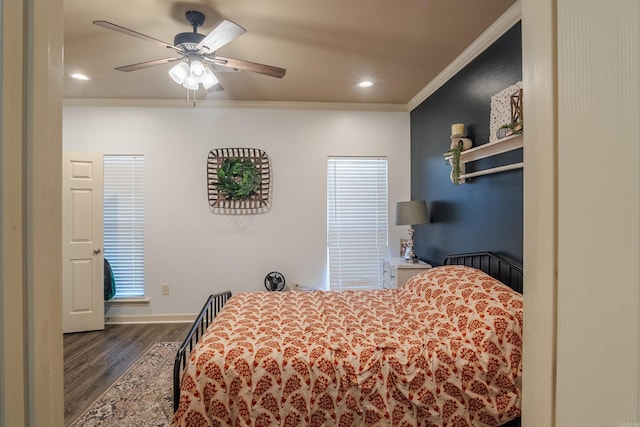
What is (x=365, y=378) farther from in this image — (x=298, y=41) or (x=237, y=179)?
(x=237, y=179)

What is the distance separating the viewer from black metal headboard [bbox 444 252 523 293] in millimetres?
2064

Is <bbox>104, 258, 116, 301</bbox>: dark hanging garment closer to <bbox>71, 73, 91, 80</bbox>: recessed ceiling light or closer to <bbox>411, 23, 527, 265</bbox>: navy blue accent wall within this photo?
<bbox>71, 73, 91, 80</bbox>: recessed ceiling light

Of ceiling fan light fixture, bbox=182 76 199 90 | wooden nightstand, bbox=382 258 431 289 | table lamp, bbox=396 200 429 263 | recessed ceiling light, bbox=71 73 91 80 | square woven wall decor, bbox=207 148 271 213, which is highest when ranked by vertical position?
recessed ceiling light, bbox=71 73 91 80

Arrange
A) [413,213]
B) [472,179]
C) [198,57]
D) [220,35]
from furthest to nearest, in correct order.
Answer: [413,213] → [472,179] → [198,57] → [220,35]

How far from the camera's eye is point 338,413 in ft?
4.90

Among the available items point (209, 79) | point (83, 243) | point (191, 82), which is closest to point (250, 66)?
point (209, 79)

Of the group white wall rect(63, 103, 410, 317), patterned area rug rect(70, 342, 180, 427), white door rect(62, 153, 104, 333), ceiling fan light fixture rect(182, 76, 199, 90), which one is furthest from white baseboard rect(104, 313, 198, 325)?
ceiling fan light fixture rect(182, 76, 199, 90)

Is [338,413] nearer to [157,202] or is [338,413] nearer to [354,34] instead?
[354,34]

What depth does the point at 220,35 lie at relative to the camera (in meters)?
1.89

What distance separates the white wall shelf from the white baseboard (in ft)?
11.7

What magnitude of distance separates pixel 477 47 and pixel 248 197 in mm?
2858

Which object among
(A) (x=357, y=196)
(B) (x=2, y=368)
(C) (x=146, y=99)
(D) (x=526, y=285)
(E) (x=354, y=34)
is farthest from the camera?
(A) (x=357, y=196)

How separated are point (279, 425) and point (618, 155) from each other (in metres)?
1.69

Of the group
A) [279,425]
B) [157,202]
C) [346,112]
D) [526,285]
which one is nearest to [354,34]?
[346,112]
